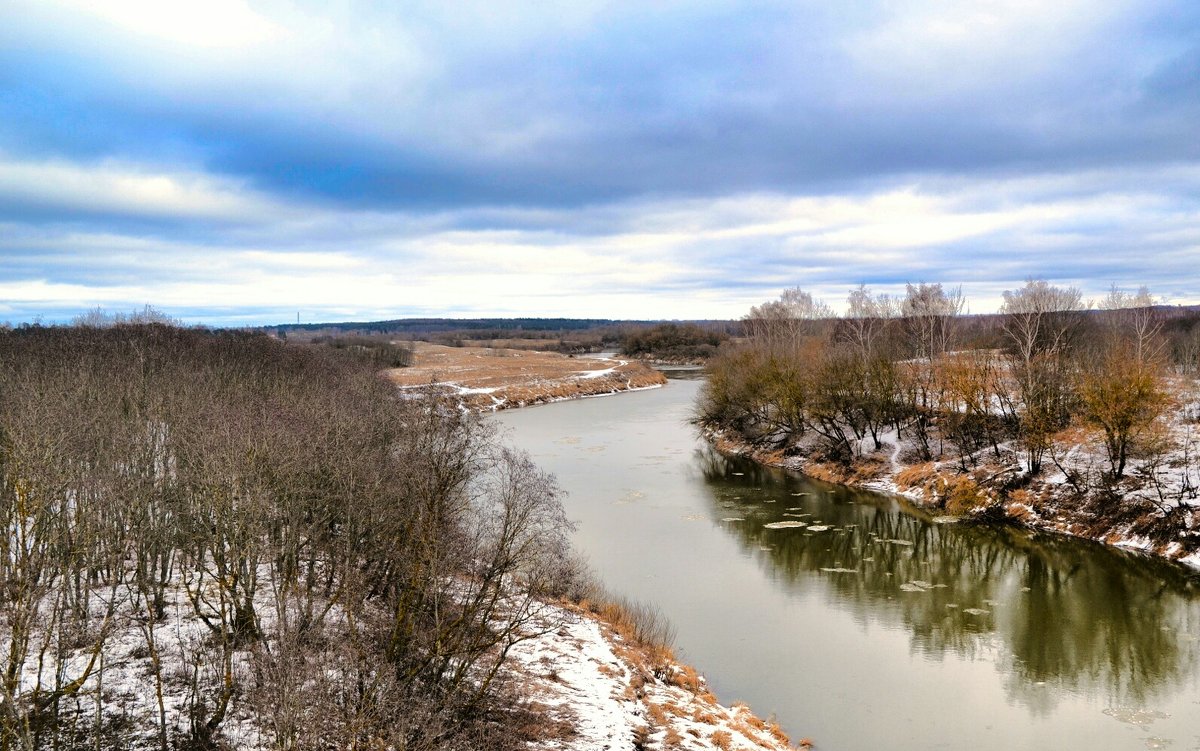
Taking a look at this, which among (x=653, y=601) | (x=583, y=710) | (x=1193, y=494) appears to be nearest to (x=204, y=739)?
(x=583, y=710)

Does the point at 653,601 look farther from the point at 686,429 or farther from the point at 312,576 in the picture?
the point at 686,429

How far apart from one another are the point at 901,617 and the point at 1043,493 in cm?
1404

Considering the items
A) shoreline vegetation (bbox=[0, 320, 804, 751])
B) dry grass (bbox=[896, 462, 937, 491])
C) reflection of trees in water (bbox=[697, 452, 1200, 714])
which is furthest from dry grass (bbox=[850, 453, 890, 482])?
shoreline vegetation (bbox=[0, 320, 804, 751])

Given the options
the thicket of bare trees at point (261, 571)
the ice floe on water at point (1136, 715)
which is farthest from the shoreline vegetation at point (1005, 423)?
the thicket of bare trees at point (261, 571)

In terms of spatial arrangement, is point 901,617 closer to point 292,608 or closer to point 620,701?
point 620,701

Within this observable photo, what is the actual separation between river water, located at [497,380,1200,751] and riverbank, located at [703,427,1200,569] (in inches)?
47.3

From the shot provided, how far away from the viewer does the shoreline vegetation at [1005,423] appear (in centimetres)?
2794

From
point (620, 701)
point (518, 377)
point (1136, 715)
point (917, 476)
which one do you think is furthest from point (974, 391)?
point (518, 377)

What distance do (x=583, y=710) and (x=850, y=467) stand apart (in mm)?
28304

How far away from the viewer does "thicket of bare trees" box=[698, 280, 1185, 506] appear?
28875 mm

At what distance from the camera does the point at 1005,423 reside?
36.2 m

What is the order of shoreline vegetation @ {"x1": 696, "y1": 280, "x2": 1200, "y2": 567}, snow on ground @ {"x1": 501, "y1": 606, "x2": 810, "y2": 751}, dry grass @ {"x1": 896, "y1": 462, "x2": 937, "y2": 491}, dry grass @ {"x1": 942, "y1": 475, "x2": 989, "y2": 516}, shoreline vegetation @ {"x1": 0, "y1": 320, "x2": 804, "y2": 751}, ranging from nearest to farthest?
shoreline vegetation @ {"x1": 0, "y1": 320, "x2": 804, "y2": 751} < snow on ground @ {"x1": 501, "y1": 606, "x2": 810, "y2": 751} < shoreline vegetation @ {"x1": 696, "y1": 280, "x2": 1200, "y2": 567} < dry grass @ {"x1": 942, "y1": 475, "x2": 989, "y2": 516} < dry grass @ {"x1": 896, "y1": 462, "x2": 937, "y2": 491}

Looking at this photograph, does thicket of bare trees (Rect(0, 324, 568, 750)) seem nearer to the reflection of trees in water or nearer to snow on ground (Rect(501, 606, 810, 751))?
snow on ground (Rect(501, 606, 810, 751))

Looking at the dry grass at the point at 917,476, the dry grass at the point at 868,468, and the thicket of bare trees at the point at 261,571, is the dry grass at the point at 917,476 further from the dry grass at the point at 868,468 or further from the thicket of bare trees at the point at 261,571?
the thicket of bare trees at the point at 261,571
